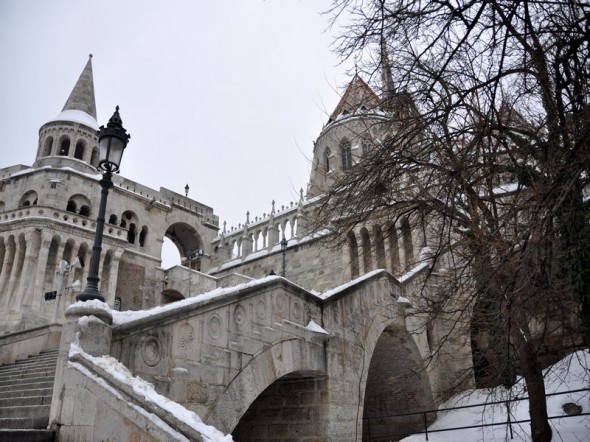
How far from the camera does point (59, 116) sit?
94.5ft

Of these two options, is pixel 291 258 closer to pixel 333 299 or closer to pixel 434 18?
pixel 333 299

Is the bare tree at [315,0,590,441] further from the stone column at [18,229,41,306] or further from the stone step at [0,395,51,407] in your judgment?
the stone column at [18,229,41,306]

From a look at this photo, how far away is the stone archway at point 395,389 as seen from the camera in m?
13.0

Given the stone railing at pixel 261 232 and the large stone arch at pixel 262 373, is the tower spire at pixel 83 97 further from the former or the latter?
the large stone arch at pixel 262 373

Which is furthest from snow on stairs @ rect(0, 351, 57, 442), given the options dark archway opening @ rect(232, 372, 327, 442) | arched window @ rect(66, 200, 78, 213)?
arched window @ rect(66, 200, 78, 213)

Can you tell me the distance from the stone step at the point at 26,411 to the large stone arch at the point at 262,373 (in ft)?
6.12

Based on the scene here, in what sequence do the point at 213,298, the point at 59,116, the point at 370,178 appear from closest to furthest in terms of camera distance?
the point at 213,298
the point at 370,178
the point at 59,116

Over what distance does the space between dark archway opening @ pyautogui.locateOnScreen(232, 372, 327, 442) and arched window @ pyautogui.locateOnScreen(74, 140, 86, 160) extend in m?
24.1

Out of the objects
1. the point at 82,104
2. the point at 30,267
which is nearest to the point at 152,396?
the point at 30,267

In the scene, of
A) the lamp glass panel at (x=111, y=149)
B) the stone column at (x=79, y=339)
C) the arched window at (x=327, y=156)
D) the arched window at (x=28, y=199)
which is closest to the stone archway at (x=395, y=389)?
the lamp glass panel at (x=111, y=149)

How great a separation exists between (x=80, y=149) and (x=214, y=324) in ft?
85.3

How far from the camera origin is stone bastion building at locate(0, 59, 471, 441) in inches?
184

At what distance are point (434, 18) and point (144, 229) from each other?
87.6ft

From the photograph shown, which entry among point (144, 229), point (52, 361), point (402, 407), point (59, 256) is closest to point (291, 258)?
point (144, 229)
